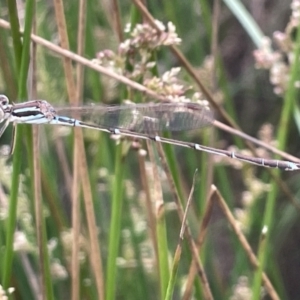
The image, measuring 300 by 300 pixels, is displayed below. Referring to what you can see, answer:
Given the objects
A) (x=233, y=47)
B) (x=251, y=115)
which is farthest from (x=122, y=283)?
(x=233, y=47)

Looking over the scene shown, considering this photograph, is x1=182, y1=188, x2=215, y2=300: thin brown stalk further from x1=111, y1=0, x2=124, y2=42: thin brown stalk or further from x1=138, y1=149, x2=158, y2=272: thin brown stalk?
x1=111, y1=0, x2=124, y2=42: thin brown stalk

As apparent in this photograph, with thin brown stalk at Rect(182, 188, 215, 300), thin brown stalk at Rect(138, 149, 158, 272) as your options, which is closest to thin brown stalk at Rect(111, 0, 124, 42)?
thin brown stalk at Rect(138, 149, 158, 272)

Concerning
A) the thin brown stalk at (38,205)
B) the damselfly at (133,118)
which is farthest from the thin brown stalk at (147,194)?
the thin brown stalk at (38,205)

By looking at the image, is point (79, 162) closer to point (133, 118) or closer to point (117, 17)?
point (133, 118)

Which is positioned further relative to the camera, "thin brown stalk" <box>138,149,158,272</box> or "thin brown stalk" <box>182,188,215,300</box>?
"thin brown stalk" <box>138,149,158,272</box>

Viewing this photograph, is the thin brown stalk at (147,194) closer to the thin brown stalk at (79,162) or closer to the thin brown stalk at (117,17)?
the thin brown stalk at (79,162)

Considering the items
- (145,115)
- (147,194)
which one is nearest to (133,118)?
(145,115)

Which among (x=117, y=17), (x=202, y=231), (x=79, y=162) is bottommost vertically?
(x=202, y=231)

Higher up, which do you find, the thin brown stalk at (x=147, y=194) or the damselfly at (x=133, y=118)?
the damselfly at (x=133, y=118)
